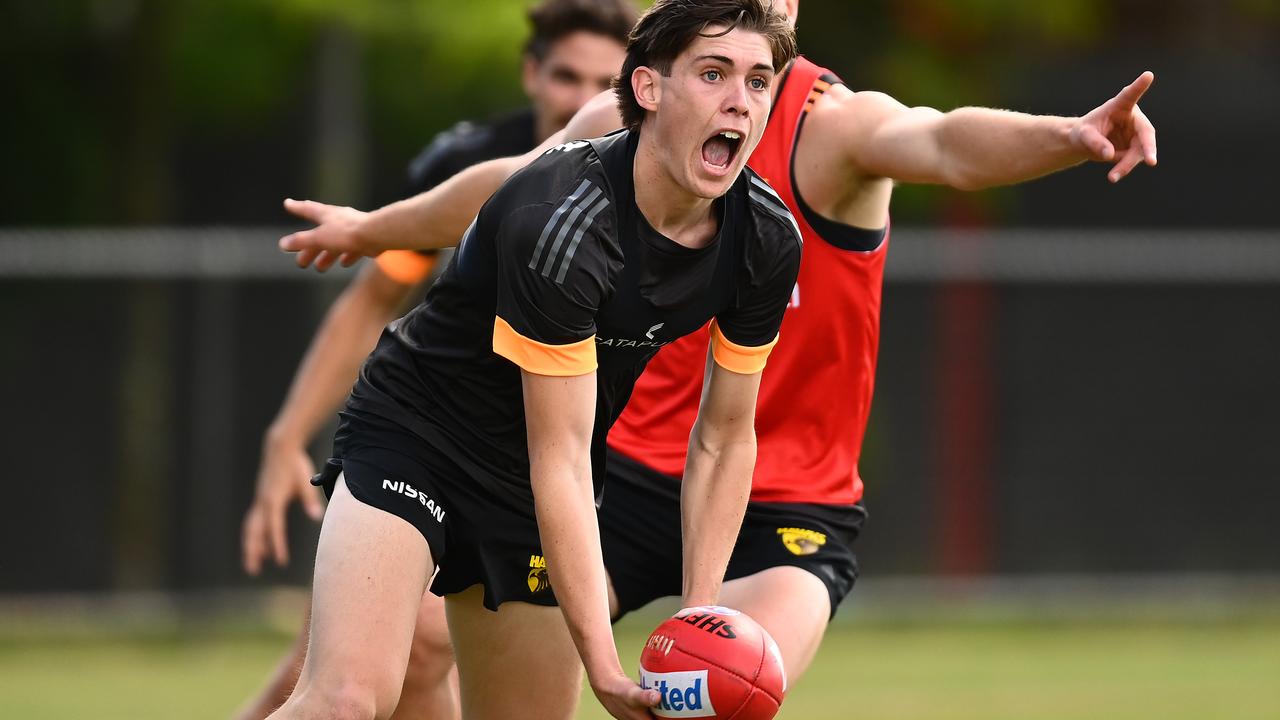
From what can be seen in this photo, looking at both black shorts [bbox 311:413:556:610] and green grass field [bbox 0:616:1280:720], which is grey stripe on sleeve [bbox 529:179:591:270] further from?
green grass field [bbox 0:616:1280:720]

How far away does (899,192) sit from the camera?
12.5 metres

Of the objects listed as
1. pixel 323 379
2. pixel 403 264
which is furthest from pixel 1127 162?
pixel 323 379

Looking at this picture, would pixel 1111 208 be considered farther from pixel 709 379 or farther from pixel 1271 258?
pixel 709 379

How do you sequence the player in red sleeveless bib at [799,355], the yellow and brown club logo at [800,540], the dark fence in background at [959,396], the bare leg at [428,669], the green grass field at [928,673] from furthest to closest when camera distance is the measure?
the dark fence in background at [959,396] → the green grass field at [928,673] → the bare leg at [428,669] → the yellow and brown club logo at [800,540] → the player in red sleeveless bib at [799,355]

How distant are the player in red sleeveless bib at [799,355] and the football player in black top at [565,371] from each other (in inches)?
13.4

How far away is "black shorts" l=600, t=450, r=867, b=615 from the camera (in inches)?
207

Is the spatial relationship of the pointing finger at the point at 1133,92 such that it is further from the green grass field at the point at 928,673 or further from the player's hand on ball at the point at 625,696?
the green grass field at the point at 928,673

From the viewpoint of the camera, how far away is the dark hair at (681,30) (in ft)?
13.8

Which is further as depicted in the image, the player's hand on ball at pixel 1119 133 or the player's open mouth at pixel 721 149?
the player's open mouth at pixel 721 149

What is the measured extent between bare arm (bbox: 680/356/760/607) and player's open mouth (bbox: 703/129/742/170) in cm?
60

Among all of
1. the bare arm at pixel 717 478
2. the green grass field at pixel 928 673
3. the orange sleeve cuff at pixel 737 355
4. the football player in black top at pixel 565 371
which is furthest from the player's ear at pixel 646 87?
the green grass field at pixel 928 673

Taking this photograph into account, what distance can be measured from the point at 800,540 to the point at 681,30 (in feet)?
5.33

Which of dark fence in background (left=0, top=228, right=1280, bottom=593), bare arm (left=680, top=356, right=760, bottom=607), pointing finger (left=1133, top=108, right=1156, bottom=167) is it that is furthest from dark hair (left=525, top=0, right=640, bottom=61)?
dark fence in background (left=0, top=228, right=1280, bottom=593)

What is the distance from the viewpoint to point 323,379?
20.7ft
